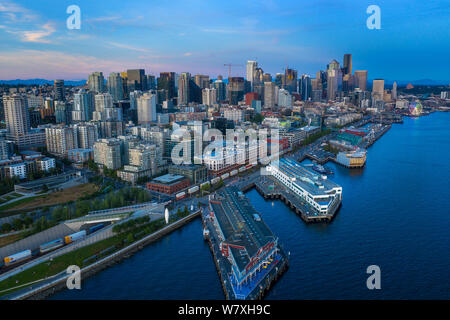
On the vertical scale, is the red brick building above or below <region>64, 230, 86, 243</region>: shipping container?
above

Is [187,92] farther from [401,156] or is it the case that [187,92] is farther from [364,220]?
[364,220]

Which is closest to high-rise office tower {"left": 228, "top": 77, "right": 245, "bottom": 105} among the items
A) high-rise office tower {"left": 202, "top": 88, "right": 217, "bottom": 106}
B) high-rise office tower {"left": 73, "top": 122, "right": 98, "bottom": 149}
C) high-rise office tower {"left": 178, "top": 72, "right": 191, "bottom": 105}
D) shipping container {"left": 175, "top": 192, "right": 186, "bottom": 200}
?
high-rise office tower {"left": 202, "top": 88, "right": 217, "bottom": 106}

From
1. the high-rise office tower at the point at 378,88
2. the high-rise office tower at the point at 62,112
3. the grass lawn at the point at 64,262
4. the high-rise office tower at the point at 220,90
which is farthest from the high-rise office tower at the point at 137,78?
the high-rise office tower at the point at 378,88

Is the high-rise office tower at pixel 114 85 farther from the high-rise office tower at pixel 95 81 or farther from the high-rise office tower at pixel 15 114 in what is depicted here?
the high-rise office tower at pixel 15 114

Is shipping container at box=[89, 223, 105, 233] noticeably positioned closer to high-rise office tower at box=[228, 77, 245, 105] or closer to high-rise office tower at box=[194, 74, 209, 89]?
high-rise office tower at box=[228, 77, 245, 105]
